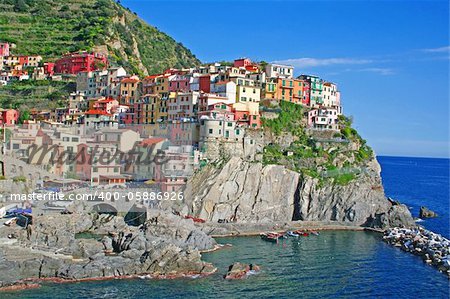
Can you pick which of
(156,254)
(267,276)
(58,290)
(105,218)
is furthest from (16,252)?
(267,276)

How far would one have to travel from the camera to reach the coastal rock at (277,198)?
51.4 metres

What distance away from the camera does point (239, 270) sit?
3575 cm

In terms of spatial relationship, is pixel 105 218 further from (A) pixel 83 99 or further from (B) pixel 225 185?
(A) pixel 83 99

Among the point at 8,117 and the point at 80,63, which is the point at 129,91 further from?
the point at 8,117

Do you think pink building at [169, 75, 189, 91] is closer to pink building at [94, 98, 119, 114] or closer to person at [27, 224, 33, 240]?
pink building at [94, 98, 119, 114]

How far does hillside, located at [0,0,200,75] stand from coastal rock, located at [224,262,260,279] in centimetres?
5549

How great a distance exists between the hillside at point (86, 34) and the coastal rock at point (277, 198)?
39737 mm

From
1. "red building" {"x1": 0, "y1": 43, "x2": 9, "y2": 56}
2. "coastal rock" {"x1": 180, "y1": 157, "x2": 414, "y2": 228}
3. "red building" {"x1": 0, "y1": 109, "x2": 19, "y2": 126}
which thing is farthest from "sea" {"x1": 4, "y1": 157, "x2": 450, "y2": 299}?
"red building" {"x1": 0, "y1": 43, "x2": 9, "y2": 56}

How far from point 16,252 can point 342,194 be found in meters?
32.1

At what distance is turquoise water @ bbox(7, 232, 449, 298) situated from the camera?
3219 centimetres

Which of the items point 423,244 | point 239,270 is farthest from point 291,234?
point 239,270

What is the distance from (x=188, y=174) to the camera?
5241 cm

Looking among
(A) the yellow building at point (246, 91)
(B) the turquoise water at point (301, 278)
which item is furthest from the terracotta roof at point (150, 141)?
(B) the turquoise water at point (301, 278)

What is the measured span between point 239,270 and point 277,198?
62.5 feet
